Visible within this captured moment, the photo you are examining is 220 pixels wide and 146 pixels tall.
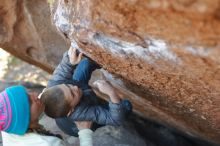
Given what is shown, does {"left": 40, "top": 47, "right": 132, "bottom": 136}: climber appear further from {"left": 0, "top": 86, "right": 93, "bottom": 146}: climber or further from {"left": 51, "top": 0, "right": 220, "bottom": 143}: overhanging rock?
{"left": 51, "top": 0, "right": 220, "bottom": 143}: overhanging rock

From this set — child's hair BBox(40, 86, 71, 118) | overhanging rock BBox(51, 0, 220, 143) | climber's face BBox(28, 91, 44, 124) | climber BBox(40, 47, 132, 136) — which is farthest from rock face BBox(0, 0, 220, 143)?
climber's face BBox(28, 91, 44, 124)

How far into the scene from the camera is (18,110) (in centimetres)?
251

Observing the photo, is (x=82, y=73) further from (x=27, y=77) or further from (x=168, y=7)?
(x=27, y=77)

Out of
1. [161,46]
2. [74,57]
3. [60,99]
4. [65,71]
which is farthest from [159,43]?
[65,71]

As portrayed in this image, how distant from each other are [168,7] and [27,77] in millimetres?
7507

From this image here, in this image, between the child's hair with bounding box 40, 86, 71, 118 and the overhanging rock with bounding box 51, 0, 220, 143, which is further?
the child's hair with bounding box 40, 86, 71, 118

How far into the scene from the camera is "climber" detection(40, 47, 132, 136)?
261 cm

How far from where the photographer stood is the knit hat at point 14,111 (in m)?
2.50

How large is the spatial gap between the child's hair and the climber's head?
0.05 m

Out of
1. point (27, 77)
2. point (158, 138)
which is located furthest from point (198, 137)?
point (27, 77)

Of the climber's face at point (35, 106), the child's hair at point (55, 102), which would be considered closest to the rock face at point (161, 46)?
the child's hair at point (55, 102)

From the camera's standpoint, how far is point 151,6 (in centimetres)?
161

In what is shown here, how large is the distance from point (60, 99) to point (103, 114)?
0.32 metres

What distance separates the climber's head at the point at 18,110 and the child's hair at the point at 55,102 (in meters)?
0.05
